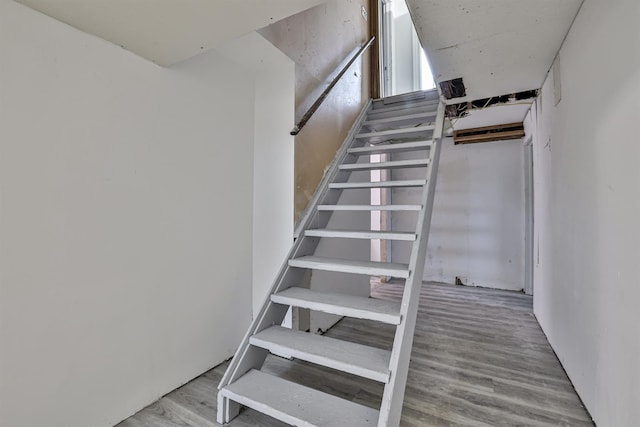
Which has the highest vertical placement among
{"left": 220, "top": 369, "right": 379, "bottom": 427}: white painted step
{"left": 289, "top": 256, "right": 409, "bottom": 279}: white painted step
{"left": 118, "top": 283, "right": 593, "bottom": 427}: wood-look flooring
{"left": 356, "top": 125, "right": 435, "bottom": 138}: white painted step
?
{"left": 356, "top": 125, "right": 435, "bottom": 138}: white painted step

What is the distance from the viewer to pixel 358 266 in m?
1.87

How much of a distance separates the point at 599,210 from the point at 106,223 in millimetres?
2423

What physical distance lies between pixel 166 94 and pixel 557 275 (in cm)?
295

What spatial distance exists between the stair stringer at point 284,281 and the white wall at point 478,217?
229 centimetres

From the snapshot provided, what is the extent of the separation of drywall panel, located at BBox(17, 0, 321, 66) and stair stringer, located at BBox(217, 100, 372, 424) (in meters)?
1.36

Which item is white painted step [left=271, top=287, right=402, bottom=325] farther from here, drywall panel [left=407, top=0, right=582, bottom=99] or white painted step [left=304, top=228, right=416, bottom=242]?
drywall panel [left=407, top=0, right=582, bottom=99]

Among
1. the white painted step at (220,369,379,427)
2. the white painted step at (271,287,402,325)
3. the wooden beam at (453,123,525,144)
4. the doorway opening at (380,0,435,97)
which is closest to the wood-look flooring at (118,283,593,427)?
the white painted step at (220,369,379,427)

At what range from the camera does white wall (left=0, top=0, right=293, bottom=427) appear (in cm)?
121

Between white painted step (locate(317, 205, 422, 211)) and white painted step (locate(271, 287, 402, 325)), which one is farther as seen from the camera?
white painted step (locate(317, 205, 422, 211))

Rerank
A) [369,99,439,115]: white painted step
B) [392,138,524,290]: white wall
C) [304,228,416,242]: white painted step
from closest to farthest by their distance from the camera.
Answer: [304,228,416,242]: white painted step
[369,99,439,115]: white painted step
[392,138,524,290]: white wall

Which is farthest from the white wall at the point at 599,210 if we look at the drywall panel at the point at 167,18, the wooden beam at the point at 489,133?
the wooden beam at the point at 489,133

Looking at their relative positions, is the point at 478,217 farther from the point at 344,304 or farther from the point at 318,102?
the point at 344,304

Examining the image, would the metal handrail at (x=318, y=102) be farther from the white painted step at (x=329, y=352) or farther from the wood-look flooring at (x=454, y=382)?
the wood-look flooring at (x=454, y=382)

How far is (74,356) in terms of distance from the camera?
138 cm
